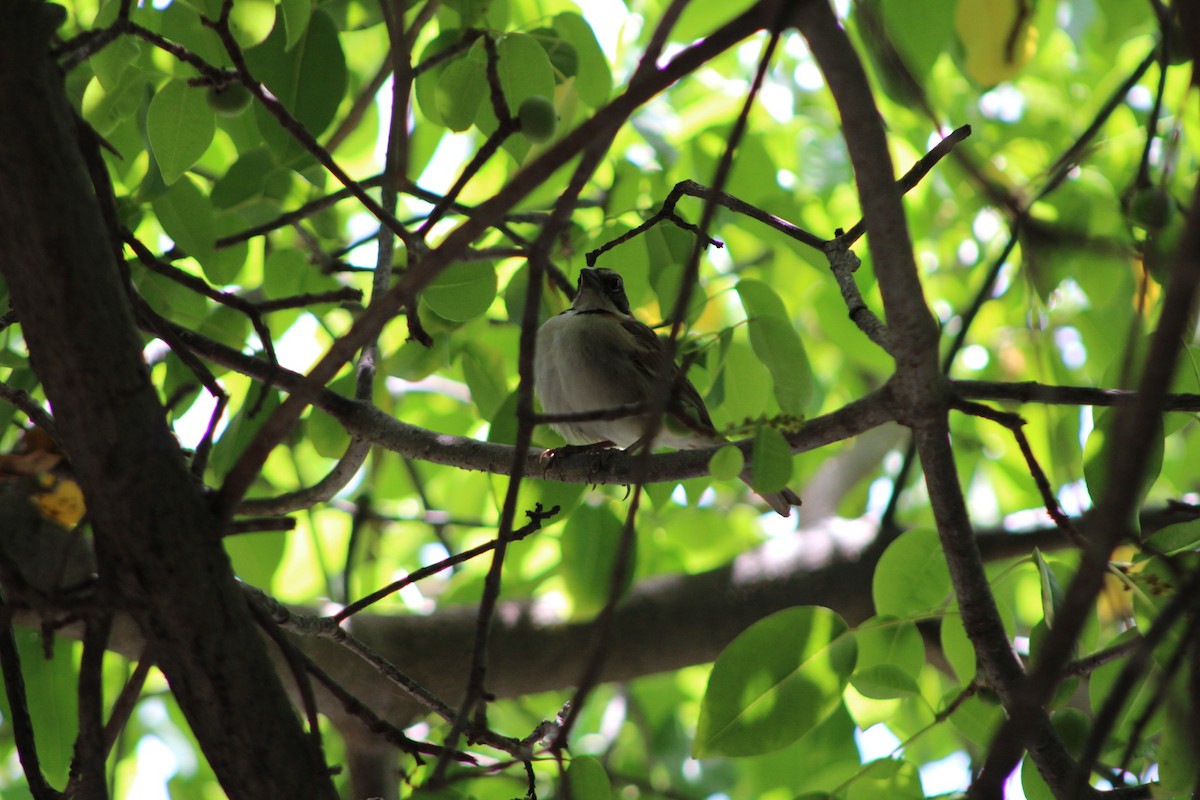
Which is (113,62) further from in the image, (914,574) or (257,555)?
(914,574)

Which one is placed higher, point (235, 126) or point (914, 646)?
point (235, 126)

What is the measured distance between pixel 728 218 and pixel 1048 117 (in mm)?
2861

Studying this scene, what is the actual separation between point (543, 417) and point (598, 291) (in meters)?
3.76

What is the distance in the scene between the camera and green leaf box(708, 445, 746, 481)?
6.68 ft

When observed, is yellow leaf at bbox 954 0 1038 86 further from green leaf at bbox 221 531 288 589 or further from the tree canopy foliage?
green leaf at bbox 221 531 288 589

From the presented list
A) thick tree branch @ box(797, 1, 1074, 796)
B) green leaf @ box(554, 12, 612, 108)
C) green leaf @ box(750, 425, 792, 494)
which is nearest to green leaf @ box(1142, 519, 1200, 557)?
thick tree branch @ box(797, 1, 1074, 796)

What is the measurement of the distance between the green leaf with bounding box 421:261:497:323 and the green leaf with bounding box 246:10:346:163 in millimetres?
538

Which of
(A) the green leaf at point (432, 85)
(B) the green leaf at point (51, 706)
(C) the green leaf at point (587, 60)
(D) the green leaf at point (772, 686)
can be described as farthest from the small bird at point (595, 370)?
(D) the green leaf at point (772, 686)

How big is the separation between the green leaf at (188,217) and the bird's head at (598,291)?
7.90 feet

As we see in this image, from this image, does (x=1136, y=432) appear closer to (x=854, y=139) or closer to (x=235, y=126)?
(x=854, y=139)

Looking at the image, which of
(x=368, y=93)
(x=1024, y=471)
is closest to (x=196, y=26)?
(x=368, y=93)

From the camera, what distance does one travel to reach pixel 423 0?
387cm

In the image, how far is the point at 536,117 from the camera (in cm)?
246

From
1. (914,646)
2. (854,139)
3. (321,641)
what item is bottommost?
(914,646)
